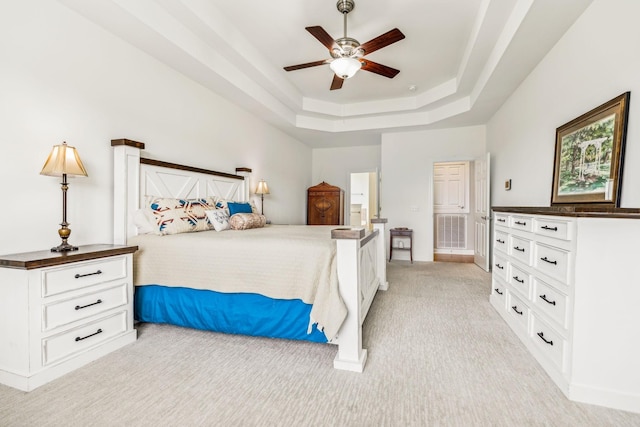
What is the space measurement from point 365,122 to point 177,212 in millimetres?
3956

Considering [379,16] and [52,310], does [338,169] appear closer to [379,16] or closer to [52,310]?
[379,16]

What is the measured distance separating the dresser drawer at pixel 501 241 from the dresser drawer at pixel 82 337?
10.8 ft

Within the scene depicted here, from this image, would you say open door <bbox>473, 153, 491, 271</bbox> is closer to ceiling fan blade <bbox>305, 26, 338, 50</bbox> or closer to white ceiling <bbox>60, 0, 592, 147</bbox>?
white ceiling <bbox>60, 0, 592, 147</bbox>

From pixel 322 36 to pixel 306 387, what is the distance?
107 inches

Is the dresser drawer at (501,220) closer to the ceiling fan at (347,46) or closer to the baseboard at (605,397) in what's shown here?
the baseboard at (605,397)

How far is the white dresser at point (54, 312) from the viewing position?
1740mm

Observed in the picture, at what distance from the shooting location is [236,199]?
4.48 meters

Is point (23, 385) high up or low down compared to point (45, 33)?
down

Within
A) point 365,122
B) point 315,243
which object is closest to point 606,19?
point 315,243

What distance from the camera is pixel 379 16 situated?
9.91ft

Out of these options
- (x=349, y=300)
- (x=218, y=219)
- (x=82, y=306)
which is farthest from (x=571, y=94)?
(x=82, y=306)

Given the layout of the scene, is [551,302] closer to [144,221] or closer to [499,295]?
[499,295]

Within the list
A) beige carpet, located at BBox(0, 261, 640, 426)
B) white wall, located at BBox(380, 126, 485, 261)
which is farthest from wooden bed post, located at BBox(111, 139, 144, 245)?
→ white wall, located at BBox(380, 126, 485, 261)

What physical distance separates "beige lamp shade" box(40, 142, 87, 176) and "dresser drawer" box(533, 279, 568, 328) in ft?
10.8
